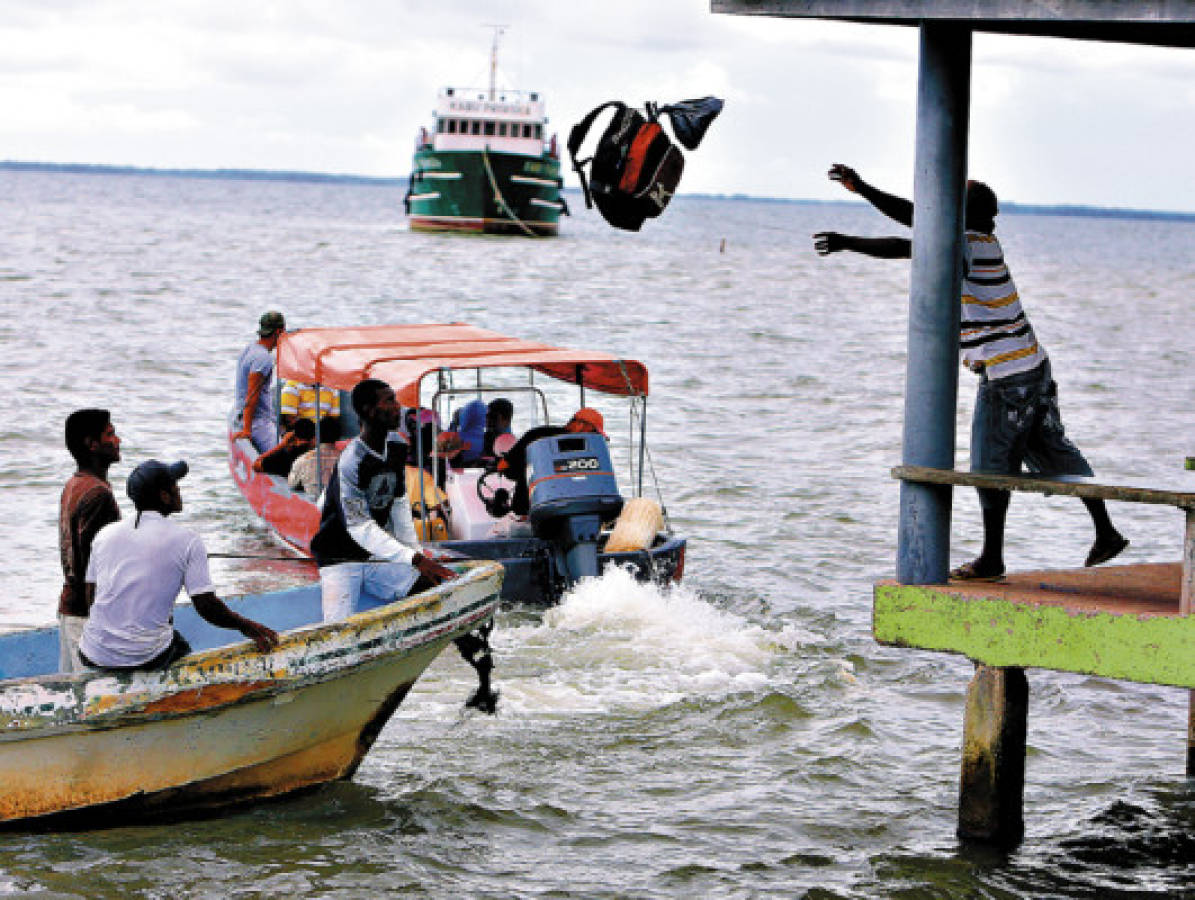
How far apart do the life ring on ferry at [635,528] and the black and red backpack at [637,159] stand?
5718 mm

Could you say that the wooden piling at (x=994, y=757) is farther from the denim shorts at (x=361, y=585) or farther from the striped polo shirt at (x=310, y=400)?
the striped polo shirt at (x=310, y=400)

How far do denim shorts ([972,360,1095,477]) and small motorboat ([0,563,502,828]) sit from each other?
106 inches

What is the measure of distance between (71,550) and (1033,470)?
428 centimetres

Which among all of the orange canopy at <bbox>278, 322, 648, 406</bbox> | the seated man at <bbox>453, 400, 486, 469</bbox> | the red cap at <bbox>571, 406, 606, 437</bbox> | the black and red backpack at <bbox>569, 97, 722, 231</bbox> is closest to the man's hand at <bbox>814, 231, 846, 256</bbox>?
the black and red backpack at <bbox>569, 97, 722, 231</bbox>

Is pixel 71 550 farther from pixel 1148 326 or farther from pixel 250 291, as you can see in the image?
pixel 1148 326

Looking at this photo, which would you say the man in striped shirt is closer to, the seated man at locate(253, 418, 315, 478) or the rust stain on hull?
the rust stain on hull

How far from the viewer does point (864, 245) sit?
23.5ft

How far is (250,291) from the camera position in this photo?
50.3 meters

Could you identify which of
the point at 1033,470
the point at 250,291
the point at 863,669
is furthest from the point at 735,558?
the point at 250,291

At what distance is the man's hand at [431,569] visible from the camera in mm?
8555

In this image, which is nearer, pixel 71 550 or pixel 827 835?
pixel 71 550

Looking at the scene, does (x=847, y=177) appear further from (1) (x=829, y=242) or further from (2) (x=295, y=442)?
(2) (x=295, y=442)

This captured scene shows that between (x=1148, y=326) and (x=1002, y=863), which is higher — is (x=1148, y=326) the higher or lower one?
the higher one

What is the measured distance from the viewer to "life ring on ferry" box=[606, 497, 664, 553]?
1272 cm
